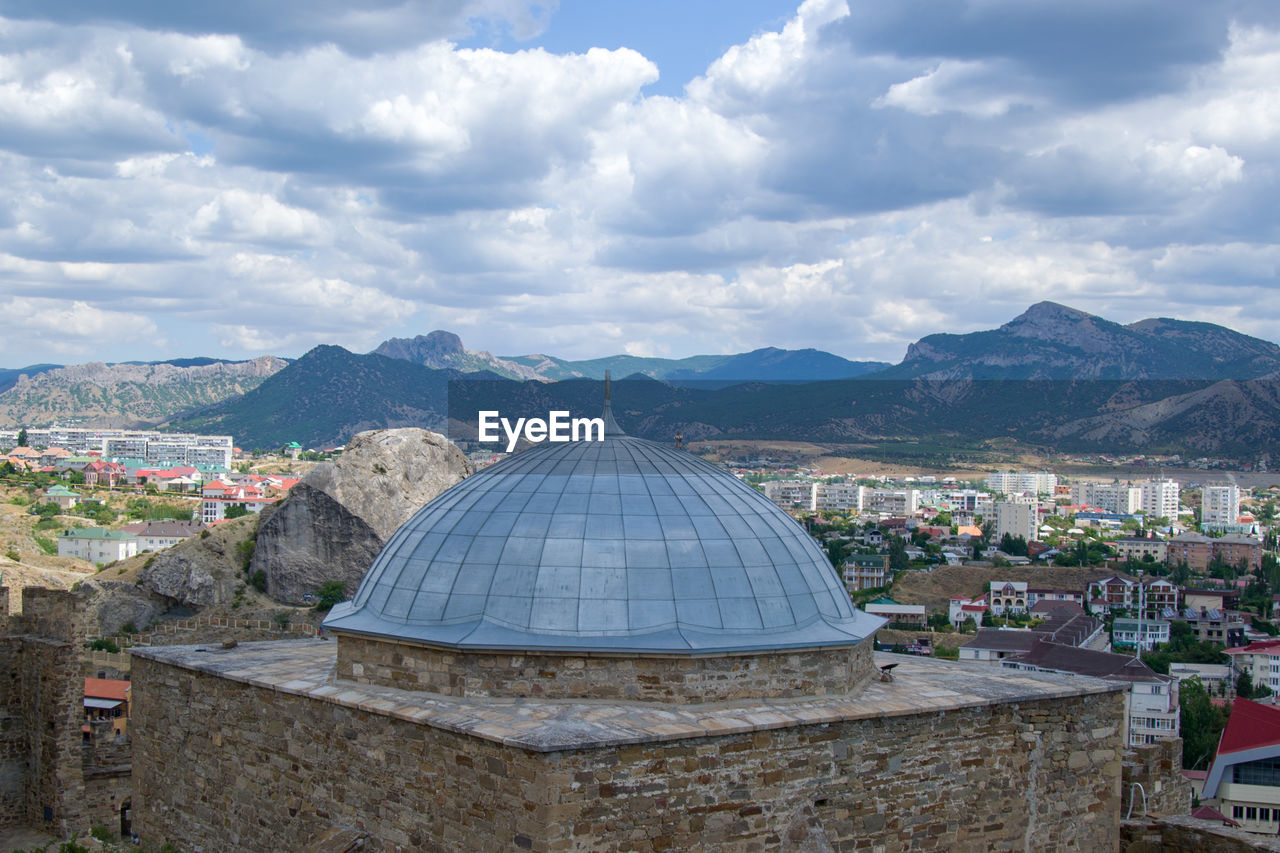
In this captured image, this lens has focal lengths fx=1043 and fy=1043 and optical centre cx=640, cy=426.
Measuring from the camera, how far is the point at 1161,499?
521 feet

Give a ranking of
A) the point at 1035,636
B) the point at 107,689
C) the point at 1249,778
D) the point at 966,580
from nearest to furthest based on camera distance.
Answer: the point at 107,689
the point at 1249,778
the point at 1035,636
the point at 966,580

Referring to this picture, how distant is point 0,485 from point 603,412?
115581 mm

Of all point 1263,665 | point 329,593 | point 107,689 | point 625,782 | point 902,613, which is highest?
point 625,782

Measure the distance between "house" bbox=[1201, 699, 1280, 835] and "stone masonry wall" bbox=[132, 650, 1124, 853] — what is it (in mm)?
32674

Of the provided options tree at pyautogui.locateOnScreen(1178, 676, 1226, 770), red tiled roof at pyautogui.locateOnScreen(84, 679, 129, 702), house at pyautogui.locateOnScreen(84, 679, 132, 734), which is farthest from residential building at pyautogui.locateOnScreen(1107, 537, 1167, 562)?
house at pyautogui.locateOnScreen(84, 679, 132, 734)

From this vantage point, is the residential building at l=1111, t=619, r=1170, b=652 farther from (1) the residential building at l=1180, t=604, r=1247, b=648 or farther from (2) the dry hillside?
(2) the dry hillside

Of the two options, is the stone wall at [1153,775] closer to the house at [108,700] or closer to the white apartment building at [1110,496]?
the house at [108,700]

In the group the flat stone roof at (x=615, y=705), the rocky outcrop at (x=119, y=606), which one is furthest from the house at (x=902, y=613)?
the flat stone roof at (x=615, y=705)

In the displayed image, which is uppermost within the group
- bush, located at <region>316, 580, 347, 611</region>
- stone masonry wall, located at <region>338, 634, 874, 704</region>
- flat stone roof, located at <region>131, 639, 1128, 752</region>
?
stone masonry wall, located at <region>338, 634, 874, 704</region>

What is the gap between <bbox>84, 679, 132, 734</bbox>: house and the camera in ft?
114

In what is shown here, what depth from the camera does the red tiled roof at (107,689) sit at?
37219mm

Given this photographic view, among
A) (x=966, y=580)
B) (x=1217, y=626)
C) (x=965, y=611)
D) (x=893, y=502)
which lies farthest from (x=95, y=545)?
(x=893, y=502)

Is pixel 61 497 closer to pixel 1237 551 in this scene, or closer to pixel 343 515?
pixel 343 515

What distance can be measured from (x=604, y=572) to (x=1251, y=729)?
4016 cm
